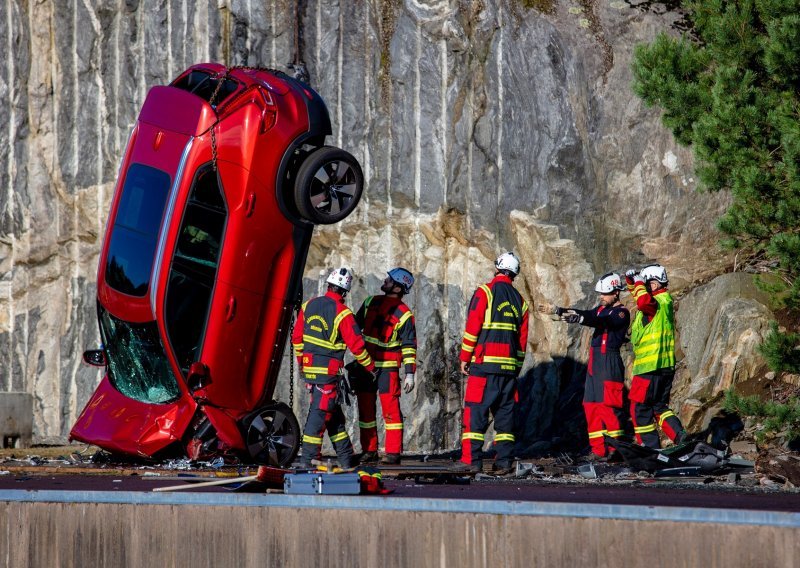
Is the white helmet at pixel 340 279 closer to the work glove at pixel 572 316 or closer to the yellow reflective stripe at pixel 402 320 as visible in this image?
the yellow reflective stripe at pixel 402 320

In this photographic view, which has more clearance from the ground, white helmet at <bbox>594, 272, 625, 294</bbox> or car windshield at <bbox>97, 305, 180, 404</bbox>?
white helmet at <bbox>594, 272, 625, 294</bbox>

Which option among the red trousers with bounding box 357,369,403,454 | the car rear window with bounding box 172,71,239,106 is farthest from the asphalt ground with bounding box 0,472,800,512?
the car rear window with bounding box 172,71,239,106

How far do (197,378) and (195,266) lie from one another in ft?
2.86

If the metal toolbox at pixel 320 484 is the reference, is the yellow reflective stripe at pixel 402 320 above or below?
above

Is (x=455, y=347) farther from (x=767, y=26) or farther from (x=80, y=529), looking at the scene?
(x=80, y=529)

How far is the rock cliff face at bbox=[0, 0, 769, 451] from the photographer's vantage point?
13961mm

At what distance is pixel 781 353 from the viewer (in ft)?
34.1

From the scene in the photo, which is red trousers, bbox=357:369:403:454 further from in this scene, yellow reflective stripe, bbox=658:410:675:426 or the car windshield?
yellow reflective stripe, bbox=658:410:675:426

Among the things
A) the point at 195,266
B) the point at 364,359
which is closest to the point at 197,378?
the point at 195,266

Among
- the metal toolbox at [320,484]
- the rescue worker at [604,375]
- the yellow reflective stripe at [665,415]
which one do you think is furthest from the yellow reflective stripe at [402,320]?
the metal toolbox at [320,484]

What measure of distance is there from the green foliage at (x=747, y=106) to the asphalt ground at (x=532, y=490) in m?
2.53

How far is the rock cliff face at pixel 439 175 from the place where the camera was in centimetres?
1396

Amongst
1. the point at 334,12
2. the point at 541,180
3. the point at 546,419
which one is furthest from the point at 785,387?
the point at 334,12

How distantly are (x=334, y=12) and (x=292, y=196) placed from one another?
586 centimetres
